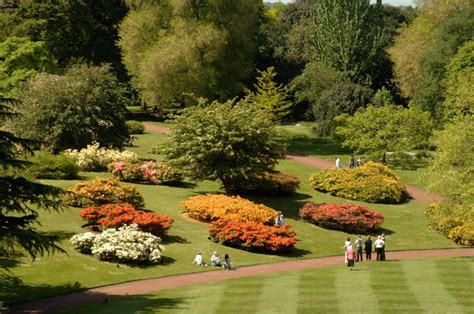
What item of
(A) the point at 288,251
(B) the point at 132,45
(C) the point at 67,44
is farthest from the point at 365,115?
(C) the point at 67,44

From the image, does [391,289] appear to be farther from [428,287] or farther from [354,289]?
[428,287]

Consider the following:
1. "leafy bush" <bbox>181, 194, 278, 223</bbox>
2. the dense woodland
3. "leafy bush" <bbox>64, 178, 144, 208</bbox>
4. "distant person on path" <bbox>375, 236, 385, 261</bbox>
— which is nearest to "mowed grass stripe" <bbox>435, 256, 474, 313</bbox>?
"distant person on path" <bbox>375, 236, 385, 261</bbox>

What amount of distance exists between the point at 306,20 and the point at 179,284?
2976 inches

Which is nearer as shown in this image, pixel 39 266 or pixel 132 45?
pixel 39 266

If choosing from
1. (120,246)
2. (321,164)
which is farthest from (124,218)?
(321,164)

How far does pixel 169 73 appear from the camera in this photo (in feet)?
213

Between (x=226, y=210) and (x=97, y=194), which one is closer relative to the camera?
(x=97, y=194)

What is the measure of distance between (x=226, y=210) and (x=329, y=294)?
14715 millimetres

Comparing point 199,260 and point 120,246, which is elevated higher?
point 120,246

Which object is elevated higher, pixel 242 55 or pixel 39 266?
pixel 242 55

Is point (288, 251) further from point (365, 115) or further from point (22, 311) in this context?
point (365, 115)

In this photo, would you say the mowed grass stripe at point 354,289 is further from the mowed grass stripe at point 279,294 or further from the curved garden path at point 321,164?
the curved garden path at point 321,164

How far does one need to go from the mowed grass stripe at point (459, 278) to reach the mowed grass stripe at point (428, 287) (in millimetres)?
220

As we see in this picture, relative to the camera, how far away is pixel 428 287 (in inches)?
1133
